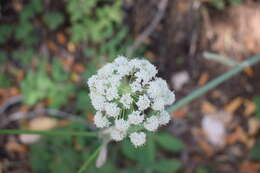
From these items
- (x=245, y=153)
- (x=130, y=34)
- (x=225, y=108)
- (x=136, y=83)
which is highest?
(x=130, y=34)

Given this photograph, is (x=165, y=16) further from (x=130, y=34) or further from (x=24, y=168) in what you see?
(x=24, y=168)

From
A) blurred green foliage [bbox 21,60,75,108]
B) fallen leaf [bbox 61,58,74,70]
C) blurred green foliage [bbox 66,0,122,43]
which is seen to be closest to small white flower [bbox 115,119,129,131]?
blurred green foliage [bbox 21,60,75,108]

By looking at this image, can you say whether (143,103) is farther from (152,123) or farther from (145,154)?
(145,154)

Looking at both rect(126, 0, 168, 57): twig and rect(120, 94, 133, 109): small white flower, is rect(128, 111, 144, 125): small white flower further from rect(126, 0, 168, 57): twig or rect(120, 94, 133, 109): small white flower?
rect(126, 0, 168, 57): twig

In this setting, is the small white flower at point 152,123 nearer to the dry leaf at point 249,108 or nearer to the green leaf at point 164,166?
the green leaf at point 164,166

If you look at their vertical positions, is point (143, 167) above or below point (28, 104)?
below

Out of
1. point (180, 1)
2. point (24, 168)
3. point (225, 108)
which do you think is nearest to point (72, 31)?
point (180, 1)

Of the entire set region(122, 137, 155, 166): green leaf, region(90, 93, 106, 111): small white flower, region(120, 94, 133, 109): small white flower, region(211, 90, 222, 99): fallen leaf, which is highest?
region(211, 90, 222, 99): fallen leaf
